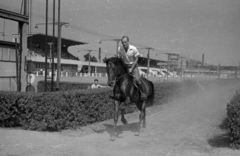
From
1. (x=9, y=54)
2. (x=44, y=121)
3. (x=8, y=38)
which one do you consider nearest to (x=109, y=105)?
(x=44, y=121)

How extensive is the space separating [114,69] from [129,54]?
3.32 feet

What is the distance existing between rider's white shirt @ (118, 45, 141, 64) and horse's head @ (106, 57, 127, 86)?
459mm

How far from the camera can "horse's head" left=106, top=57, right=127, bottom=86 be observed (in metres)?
7.18

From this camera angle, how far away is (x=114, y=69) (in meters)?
7.36

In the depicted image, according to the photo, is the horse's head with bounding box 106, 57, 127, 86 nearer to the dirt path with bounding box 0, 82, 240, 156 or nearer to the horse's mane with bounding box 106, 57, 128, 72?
the horse's mane with bounding box 106, 57, 128, 72

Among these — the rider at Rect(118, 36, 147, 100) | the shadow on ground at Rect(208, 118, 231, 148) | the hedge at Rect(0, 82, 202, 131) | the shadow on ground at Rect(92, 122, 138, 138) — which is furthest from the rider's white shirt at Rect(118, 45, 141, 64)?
the shadow on ground at Rect(208, 118, 231, 148)

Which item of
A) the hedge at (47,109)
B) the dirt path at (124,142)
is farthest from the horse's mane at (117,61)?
the dirt path at (124,142)

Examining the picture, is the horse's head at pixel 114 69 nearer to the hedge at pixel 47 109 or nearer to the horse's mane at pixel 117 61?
the horse's mane at pixel 117 61

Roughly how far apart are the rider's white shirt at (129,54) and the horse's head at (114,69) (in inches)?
18.1

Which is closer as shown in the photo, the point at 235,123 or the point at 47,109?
the point at 235,123

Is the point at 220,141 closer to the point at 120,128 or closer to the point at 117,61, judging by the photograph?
the point at 120,128

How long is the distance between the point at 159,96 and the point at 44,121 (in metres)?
9.90

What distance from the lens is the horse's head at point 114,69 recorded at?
23.5 feet

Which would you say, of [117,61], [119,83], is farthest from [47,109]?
[117,61]
